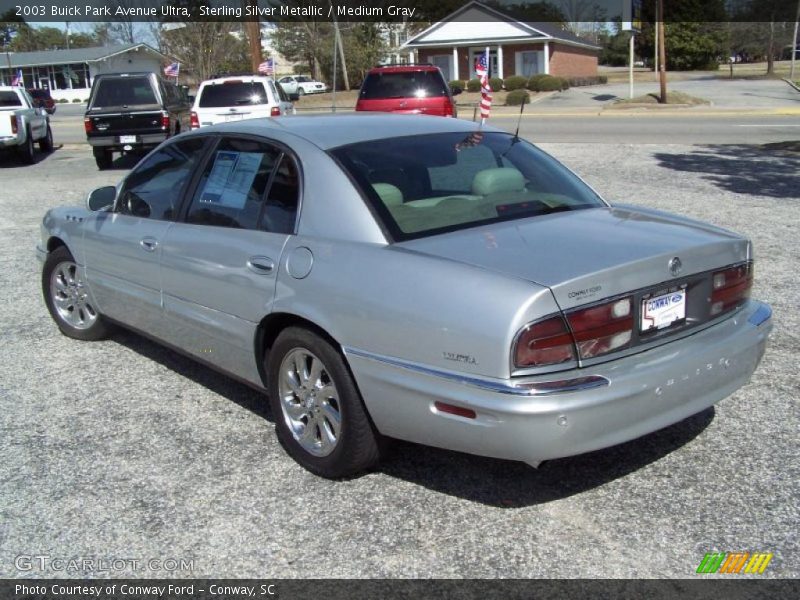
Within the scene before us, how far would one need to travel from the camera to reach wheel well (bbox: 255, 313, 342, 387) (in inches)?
148

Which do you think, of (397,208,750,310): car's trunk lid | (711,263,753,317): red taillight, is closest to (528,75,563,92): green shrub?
Result: (397,208,750,310): car's trunk lid

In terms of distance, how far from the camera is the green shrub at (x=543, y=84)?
45.0 metres

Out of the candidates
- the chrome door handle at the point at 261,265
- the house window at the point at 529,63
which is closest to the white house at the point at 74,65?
the house window at the point at 529,63

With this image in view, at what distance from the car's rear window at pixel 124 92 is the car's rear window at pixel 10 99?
3544 mm

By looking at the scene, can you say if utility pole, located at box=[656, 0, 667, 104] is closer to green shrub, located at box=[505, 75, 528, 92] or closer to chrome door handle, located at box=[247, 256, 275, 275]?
green shrub, located at box=[505, 75, 528, 92]

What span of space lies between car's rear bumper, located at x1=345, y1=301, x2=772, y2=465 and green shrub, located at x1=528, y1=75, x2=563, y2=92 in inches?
1704

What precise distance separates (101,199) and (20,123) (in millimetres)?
15578

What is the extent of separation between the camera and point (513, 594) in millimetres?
3045

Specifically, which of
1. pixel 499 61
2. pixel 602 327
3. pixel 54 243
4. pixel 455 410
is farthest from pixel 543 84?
pixel 455 410

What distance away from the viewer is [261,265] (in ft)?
13.1

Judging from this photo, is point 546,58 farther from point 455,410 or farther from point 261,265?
point 455,410

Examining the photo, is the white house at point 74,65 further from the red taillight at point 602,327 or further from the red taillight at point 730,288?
the red taillight at point 602,327

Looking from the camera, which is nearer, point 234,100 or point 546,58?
point 234,100

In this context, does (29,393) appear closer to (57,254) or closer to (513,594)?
(57,254)
